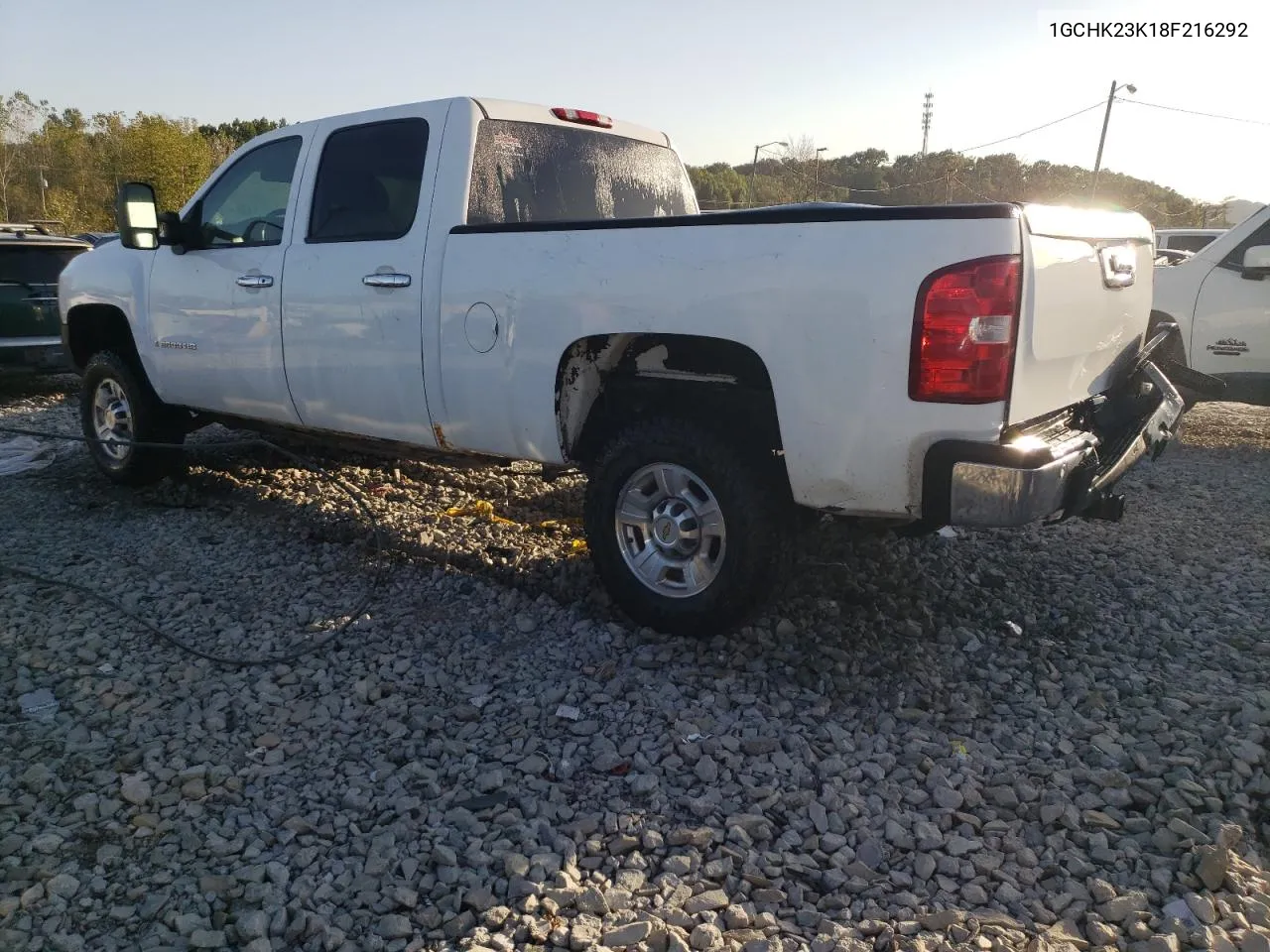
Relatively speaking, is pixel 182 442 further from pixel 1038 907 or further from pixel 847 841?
pixel 1038 907

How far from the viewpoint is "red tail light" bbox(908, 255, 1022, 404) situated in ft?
9.70

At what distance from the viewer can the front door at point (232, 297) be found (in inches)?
198

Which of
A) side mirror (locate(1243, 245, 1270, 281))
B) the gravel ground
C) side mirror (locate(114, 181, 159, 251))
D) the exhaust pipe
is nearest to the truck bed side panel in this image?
the gravel ground

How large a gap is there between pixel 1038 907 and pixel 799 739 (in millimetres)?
915

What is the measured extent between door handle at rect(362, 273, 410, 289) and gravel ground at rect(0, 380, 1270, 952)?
1347 millimetres

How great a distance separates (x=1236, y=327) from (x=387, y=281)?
6685 millimetres

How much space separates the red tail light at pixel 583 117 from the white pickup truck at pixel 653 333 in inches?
0.5

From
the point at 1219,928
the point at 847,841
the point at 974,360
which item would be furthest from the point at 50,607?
the point at 1219,928

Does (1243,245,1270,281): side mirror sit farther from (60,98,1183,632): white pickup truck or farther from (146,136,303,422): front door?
(146,136,303,422): front door

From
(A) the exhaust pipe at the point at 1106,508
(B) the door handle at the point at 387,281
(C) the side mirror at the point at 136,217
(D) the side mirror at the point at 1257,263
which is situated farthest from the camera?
(D) the side mirror at the point at 1257,263

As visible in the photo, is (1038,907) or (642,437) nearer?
(1038,907)

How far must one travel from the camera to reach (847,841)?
8.97 feet

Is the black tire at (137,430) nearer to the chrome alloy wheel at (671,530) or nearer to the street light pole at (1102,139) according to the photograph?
the chrome alloy wheel at (671,530)

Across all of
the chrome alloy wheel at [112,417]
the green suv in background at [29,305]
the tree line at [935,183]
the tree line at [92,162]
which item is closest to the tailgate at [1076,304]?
the chrome alloy wheel at [112,417]
